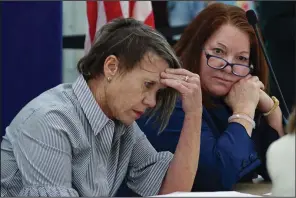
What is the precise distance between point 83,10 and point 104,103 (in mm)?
1732

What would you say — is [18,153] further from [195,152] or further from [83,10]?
[83,10]

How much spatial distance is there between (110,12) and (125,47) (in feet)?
3.58

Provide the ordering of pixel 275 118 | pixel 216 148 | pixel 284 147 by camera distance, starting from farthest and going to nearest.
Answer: pixel 275 118, pixel 216 148, pixel 284 147

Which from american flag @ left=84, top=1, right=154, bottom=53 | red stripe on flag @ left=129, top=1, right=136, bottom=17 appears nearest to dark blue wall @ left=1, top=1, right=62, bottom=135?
american flag @ left=84, top=1, right=154, bottom=53

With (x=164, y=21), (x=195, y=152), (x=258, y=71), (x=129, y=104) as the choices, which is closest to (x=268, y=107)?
(x=258, y=71)

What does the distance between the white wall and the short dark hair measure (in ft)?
5.15

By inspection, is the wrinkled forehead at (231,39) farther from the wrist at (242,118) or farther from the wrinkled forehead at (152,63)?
the wrinkled forehead at (152,63)

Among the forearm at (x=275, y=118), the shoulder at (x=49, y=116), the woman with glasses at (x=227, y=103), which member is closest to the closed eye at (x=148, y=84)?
the shoulder at (x=49, y=116)

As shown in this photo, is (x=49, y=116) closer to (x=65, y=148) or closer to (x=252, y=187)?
(x=65, y=148)

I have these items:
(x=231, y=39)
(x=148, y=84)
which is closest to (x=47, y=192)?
(x=148, y=84)

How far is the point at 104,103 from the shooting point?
4.53ft

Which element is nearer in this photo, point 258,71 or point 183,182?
point 183,182

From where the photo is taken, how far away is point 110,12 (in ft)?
7.89

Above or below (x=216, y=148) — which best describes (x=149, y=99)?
above
